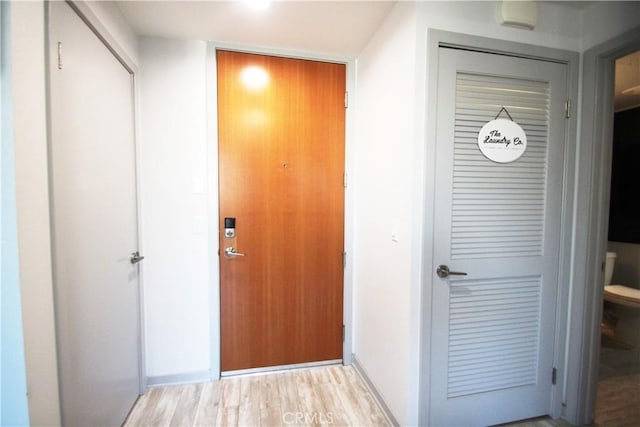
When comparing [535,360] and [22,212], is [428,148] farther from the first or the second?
[22,212]

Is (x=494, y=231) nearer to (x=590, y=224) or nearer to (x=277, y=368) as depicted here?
(x=590, y=224)

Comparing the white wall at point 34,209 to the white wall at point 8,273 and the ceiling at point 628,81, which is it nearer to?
the white wall at point 8,273

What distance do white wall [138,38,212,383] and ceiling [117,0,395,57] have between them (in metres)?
0.17

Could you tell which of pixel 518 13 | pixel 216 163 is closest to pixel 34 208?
pixel 216 163

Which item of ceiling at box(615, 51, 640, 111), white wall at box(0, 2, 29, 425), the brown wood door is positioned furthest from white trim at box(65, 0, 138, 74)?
ceiling at box(615, 51, 640, 111)

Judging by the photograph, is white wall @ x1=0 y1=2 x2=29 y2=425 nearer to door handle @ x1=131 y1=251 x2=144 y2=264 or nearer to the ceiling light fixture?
door handle @ x1=131 y1=251 x2=144 y2=264

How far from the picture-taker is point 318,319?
2.14 m

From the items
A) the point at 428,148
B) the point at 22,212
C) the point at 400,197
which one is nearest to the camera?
the point at 22,212

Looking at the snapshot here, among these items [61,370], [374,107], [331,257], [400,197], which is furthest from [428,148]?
[61,370]

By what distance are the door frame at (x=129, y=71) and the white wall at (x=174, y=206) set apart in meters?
0.04

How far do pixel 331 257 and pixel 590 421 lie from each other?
180cm

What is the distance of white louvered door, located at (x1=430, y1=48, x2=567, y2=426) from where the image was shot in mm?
1402

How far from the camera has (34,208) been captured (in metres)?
0.93

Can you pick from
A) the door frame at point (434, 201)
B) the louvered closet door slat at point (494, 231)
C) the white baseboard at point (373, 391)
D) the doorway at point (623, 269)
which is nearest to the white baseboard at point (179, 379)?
the white baseboard at point (373, 391)
